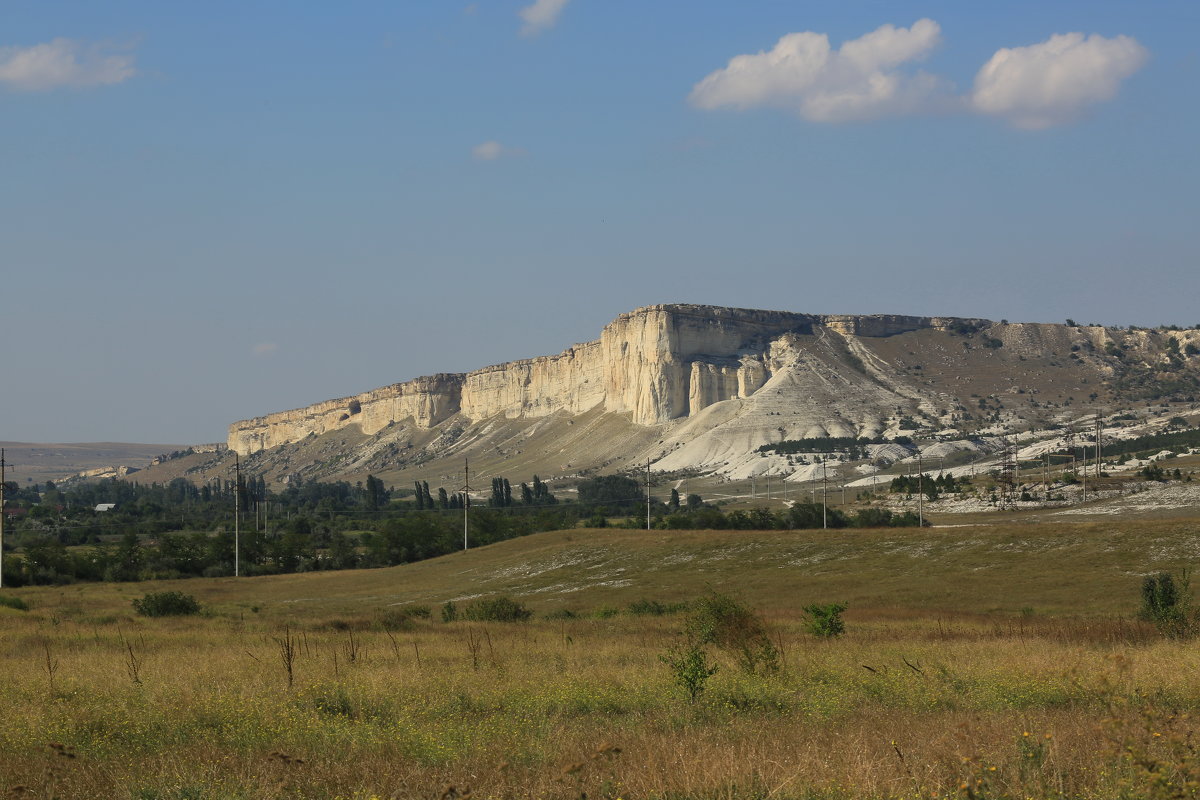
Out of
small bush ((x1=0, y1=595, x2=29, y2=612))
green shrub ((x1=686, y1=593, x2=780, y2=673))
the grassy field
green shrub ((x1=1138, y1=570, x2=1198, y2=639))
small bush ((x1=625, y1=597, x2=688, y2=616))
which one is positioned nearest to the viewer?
the grassy field

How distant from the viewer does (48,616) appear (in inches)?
1437

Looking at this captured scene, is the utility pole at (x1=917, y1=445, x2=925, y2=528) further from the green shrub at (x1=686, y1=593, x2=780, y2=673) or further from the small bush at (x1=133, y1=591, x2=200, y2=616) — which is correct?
the green shrub at (x1=686, y1=593, x2=780, y2=673)

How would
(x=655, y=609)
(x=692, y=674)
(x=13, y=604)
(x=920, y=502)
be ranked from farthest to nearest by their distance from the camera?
(x=920, y=502), (x=13, y=604), (x=655, y=609), (x=692, y=674)

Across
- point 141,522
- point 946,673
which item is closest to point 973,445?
point 141,522

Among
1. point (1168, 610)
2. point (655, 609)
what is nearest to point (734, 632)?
point (1168, 610)

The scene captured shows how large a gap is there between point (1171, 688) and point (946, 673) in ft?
8.94

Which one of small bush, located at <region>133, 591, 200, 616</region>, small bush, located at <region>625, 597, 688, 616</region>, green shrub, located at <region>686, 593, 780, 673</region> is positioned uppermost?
green shrub, located at <region>686, 593, 780, 673</region>

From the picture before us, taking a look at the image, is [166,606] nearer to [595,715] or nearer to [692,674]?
[692,674]

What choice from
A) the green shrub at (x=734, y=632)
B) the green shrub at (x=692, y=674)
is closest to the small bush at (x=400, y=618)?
the green shrub at (x=734, y=632)

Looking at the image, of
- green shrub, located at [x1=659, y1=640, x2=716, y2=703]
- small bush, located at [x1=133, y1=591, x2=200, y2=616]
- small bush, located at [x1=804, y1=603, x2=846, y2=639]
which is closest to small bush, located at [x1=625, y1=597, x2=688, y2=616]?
small bush, located at [x1=804, y1=603, x2=846, y2=639]

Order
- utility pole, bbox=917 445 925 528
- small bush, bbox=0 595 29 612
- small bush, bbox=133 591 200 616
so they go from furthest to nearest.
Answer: utility pole, bbox=917 445 925 528 → small bush, bbox=0 595 29 612 → small bush, bbox=133 591 200 616

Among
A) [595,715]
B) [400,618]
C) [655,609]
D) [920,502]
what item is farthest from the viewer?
[920,502]

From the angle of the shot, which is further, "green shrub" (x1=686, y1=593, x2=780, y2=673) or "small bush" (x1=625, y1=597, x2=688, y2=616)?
"small bush" (x1=625, y1=597, x2=688, y2=616)

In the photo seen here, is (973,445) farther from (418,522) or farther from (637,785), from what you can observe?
(637,785)
